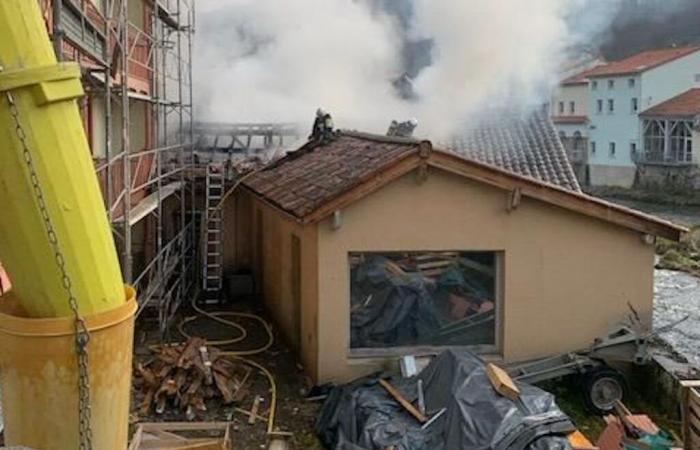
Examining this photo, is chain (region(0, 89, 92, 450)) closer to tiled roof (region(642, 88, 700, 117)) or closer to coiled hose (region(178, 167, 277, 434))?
coiled hose (region(178, 167, 277, 434))

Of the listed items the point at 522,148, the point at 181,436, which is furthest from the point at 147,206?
the point at 522,148

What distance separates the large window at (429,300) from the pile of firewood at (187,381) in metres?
2.05

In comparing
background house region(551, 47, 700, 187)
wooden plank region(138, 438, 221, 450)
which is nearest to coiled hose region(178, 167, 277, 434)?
wooden plank region(138, 438, 221, 450)

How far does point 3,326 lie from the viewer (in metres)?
3.20

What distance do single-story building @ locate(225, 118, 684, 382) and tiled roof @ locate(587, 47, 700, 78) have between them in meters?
48.3

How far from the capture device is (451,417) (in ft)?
29.2

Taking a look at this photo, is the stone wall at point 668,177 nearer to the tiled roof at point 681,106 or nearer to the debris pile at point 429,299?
the tiled roof at point 681,106

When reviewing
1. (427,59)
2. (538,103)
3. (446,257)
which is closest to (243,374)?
(446,257)

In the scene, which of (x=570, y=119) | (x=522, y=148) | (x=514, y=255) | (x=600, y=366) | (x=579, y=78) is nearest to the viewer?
(x=600, y=366)

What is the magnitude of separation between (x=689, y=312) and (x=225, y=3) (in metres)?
23.7

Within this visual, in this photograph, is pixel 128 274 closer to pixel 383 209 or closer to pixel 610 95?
pixel 383 209

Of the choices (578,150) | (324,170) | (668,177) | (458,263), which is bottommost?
(458,263)

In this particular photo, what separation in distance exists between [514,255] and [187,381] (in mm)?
4823

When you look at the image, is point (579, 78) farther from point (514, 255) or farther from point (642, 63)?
point (514, 255)
